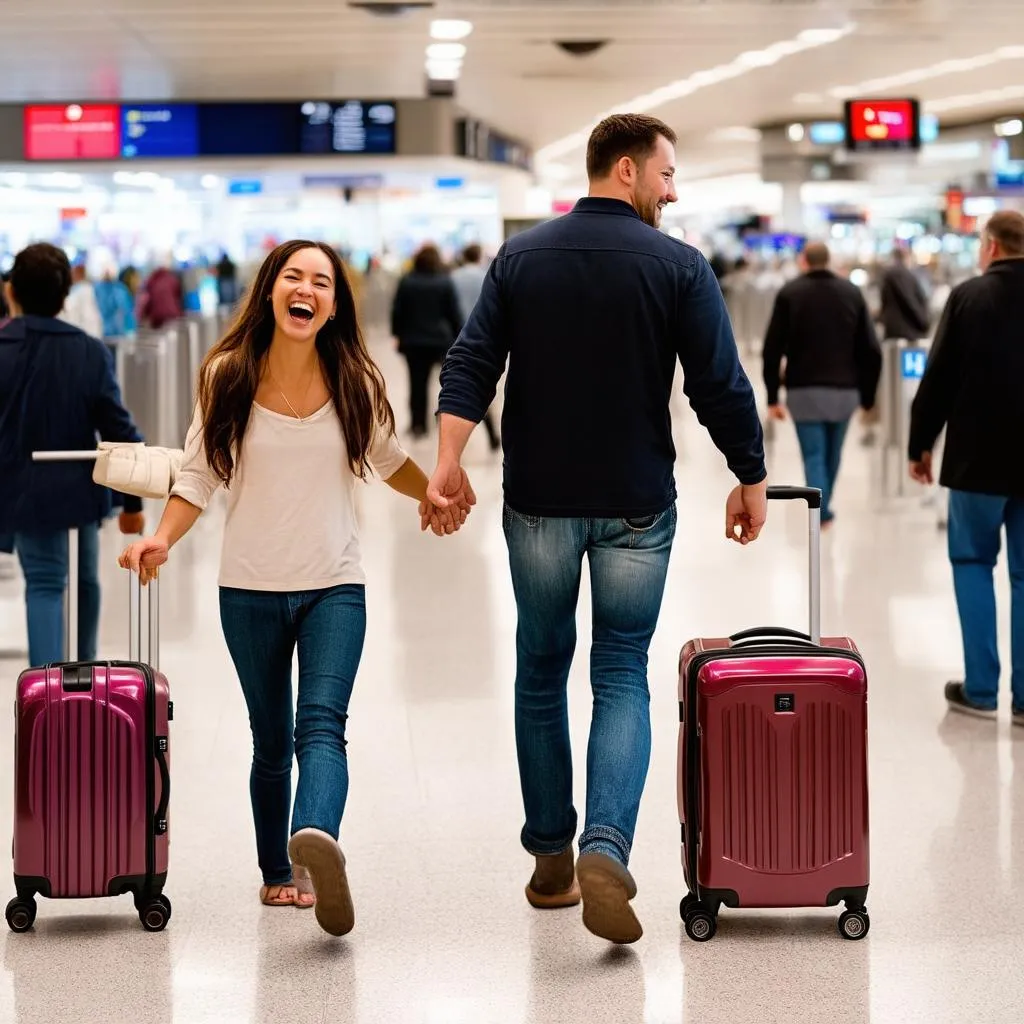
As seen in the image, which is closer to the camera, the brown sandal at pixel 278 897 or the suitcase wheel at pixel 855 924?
the suitcase wheel at pixel 855 924

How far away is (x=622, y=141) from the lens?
384cm

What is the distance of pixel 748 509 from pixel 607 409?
0.37 m

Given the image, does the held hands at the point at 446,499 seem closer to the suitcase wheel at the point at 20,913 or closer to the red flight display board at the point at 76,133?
the suitcase wheel at the point at 20,913

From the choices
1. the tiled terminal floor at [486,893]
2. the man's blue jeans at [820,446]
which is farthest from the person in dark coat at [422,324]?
the tiled terminal floor at [486,893]

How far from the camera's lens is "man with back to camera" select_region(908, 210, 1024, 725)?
5.75 meters

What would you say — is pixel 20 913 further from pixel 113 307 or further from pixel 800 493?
pixel 113 307

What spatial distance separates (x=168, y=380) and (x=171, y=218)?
29929 millimetres

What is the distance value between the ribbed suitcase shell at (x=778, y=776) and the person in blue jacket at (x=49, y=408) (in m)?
2.36

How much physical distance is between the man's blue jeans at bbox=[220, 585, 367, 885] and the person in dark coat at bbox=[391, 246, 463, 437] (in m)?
10.7

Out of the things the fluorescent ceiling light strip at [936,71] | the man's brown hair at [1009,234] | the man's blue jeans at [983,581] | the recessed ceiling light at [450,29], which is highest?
the fluorescent ceiling light strip at [936,71]

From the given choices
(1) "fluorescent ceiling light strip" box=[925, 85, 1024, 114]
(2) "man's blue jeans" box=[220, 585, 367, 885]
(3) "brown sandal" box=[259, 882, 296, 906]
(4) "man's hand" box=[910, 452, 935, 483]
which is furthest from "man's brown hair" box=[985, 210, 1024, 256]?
(1) "fluorescent ceiling light strip" box=[925, 85, 1024, 114]

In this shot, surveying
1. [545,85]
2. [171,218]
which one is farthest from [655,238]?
[171,218]

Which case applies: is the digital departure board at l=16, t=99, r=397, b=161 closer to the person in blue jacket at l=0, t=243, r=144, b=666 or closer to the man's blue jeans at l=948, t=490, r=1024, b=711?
the person in blue jacket at l=0, t=243, r=144, b=666

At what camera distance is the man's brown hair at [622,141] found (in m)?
3.83
